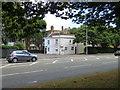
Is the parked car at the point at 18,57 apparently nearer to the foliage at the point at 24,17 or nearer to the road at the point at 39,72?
the road at the point at 39,72

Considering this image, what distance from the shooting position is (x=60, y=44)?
147 feet

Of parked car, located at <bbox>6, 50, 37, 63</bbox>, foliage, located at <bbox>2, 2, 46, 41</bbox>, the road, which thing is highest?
foliage, located at <bbox>2, 2, 46, 41</bbox>

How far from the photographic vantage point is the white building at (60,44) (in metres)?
45.0

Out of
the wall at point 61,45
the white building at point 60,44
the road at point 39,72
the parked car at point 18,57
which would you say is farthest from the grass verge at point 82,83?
the wall at point 61,45

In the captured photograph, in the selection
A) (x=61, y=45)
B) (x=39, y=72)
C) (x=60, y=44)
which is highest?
(x=60, y=44)

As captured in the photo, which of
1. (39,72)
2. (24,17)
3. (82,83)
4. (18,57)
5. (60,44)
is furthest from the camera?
(60,44)

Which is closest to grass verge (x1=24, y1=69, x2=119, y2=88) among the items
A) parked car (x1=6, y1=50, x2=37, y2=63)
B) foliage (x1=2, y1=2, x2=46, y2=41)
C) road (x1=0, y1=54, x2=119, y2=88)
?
road (x1=0, y1=54, x2=119, y2=88)

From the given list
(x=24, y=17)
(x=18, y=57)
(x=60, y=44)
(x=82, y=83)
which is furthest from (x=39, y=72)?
(x=60, y=44)

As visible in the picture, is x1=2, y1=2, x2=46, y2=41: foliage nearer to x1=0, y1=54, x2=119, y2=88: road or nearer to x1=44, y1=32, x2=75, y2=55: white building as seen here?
x1=0, y1=54, x2=119, y2=88: road

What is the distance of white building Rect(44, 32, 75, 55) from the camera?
148 ft

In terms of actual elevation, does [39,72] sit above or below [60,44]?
below

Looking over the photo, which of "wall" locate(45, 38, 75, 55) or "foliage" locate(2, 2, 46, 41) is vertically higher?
"foliage" locate(2, 2, 46, 41)

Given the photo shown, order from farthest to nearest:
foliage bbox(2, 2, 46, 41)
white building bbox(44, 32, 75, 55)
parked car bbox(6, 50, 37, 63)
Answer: white building bbox(44, 32, 75, 55) < parked car bbox(6, 50, 37, 63) < foliage bbox(2, 2, 46, 41)

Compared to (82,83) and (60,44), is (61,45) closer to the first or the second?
(60,44)
